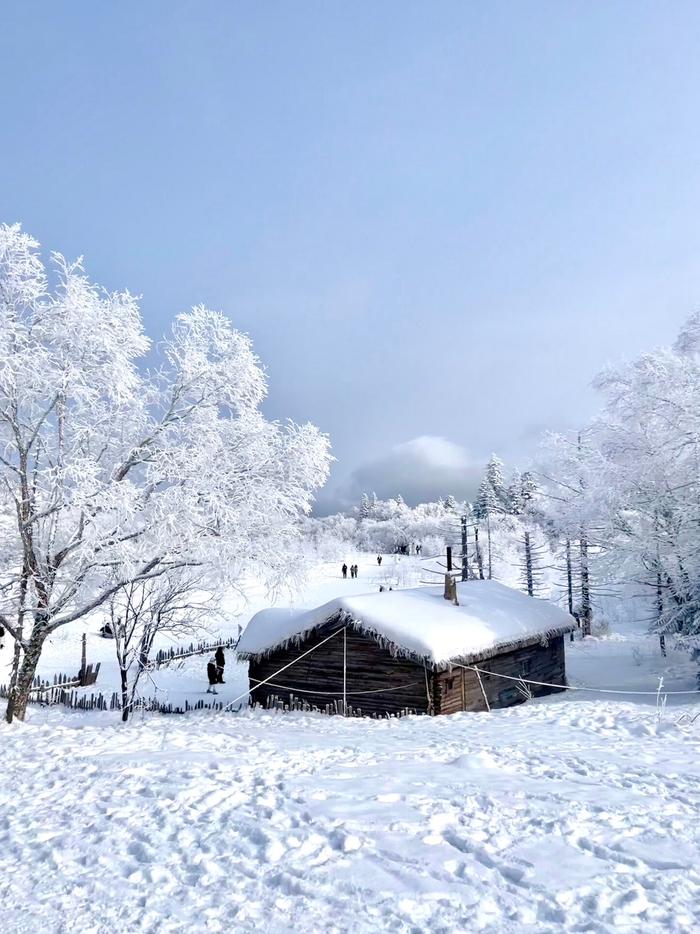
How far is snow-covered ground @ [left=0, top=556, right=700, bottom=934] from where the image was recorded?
470cm

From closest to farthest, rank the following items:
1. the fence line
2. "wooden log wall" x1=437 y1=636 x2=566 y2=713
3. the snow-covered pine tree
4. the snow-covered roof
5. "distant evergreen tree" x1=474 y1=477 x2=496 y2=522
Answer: the snow-covered roof, "wooden log wall" x1=437 y1=636 x2=566 y2=713, the fence line, "distant evergreen tree" x1=474 y1=477 x2=496 y2=522, the snow-covered pine tree

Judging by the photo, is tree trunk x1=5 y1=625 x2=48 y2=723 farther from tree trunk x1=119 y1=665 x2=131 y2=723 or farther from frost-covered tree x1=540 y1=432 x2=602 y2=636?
frost-covered tree x1=540 y1=432 x2=602 y2=636

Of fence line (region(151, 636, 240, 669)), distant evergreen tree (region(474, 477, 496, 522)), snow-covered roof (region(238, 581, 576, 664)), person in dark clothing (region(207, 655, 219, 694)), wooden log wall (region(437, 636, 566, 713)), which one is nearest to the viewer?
snow-covered roof (region(238, 581, 576, 664))

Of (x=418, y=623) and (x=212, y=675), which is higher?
(x=418, y=623)

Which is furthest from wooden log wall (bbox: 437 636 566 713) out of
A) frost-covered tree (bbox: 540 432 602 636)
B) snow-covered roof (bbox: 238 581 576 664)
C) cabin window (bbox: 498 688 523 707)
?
frost-covered tree (bbox: 540 432 602 636)

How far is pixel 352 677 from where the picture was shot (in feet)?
59.2

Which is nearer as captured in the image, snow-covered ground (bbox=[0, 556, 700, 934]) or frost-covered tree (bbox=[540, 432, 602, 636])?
snow-covered ground (bbox=[0, 556, 700, 934])

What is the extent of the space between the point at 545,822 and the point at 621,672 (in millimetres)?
25089

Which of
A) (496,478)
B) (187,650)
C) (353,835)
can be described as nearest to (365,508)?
(496,478)

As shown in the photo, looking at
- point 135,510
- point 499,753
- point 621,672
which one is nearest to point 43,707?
point 135,510

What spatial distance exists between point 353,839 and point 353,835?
5.0 inches

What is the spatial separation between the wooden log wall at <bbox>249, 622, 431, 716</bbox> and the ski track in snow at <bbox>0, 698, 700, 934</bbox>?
741 cm

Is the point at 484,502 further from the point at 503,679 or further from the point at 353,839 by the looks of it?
the point at 353,839

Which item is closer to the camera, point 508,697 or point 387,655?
point 387,655
